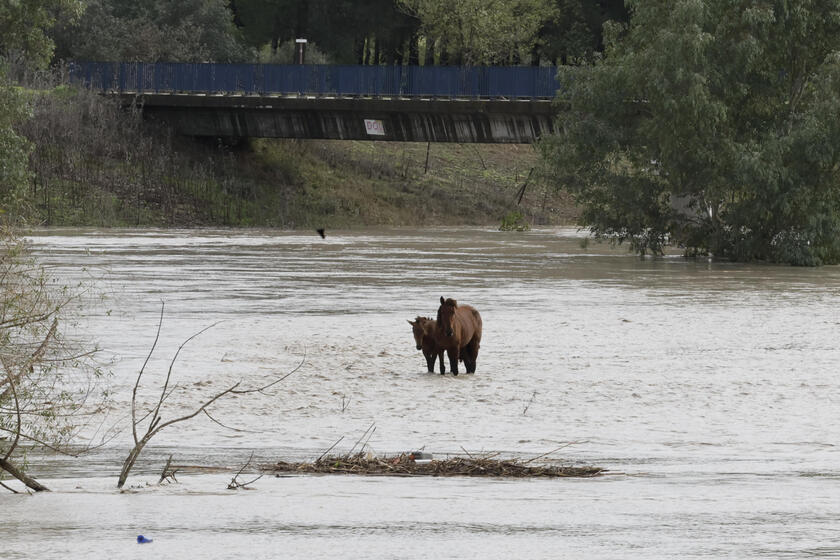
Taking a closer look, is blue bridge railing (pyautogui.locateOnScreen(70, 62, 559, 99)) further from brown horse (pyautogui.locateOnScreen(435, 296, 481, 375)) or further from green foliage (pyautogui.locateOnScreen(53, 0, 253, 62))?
brown horse (pyautogui.locateOnScreen(435, 296, 481, 375))

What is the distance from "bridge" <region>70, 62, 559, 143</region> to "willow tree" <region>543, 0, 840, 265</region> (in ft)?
47.3

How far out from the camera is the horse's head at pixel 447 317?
15.1 metres

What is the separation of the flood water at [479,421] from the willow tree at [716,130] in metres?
7.53

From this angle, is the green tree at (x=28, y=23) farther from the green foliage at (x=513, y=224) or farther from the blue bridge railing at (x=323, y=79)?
the green foliage at (x=513, y=224)

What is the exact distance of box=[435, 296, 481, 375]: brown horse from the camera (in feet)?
50.1

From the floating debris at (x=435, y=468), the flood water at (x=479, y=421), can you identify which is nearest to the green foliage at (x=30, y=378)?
the flood water at (x=479, y=421)

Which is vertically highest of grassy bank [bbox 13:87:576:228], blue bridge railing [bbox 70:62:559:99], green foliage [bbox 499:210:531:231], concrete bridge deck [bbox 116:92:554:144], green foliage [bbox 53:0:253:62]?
green foliage [bbox 53:0:253:62]

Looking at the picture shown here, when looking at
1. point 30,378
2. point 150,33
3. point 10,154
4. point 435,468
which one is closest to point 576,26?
point 150,33

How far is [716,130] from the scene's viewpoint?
38.2 m

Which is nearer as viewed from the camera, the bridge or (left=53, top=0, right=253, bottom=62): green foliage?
the bridge

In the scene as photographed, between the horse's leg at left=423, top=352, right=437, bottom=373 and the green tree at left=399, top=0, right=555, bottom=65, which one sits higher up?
the green tree at left=399, top=0, right=555, bottom=65

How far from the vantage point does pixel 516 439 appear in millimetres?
11836

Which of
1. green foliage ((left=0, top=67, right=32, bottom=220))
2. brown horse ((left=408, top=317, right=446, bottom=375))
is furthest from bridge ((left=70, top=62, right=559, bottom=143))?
brown horse ((left=408, top=317, right=446, bottom=375))

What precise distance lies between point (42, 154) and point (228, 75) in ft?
28.1
